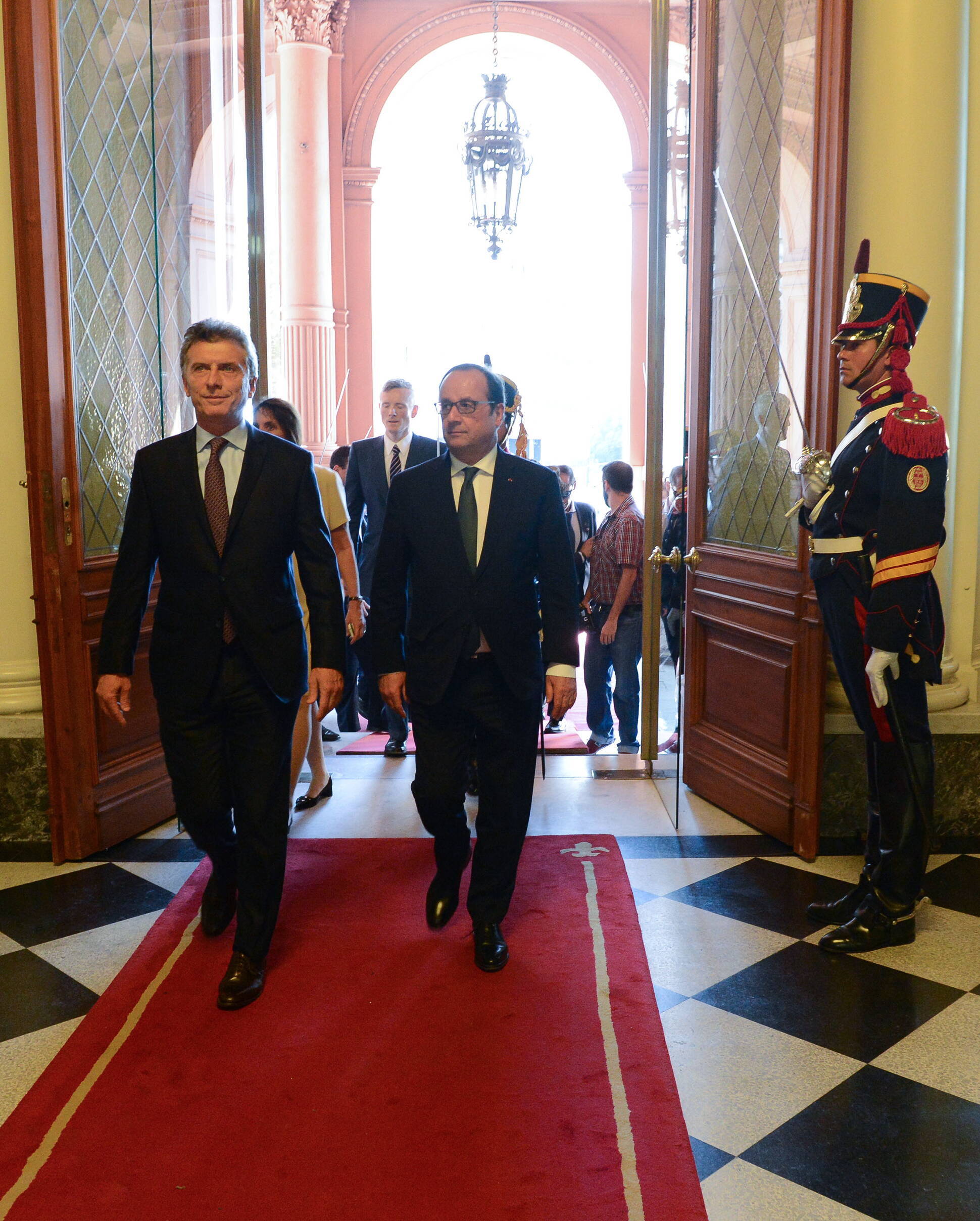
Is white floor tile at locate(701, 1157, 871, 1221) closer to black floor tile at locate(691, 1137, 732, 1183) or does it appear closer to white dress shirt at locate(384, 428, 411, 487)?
black floor tile at locate(691, 1137, 732, 1183)

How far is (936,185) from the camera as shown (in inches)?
142

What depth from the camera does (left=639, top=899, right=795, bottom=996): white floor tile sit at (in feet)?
9.28

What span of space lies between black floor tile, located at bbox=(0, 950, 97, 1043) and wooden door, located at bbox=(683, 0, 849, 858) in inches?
88.5

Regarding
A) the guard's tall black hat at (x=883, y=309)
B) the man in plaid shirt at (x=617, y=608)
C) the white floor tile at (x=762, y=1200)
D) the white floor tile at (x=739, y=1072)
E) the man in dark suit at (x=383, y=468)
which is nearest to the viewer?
the white floor tile at (x=762, y=1200)

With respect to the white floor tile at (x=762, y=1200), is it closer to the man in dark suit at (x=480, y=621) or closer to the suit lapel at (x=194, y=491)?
the man in dark suit at (x=480, y=621)

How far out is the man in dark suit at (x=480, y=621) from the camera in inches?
110

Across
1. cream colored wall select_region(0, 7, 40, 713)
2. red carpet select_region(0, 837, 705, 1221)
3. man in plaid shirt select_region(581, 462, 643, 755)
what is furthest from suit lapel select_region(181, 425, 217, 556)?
man in plaid shirt select_region(581, 462, 643, 755)

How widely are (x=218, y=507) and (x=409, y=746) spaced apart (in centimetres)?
286

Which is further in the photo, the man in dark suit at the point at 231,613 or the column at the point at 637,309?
the column at the point at 637,309

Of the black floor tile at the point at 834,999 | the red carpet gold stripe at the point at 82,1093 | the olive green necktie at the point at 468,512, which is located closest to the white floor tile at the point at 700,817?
the black floor tile at the point at 834,999

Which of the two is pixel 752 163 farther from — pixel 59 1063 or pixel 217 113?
pixel 59 1063

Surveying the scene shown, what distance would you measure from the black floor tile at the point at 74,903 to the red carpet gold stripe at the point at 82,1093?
0.33 m

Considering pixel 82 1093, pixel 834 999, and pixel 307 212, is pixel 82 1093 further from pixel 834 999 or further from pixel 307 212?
pixel 307 212

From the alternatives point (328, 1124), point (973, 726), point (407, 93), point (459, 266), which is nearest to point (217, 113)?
point (973, 726)
